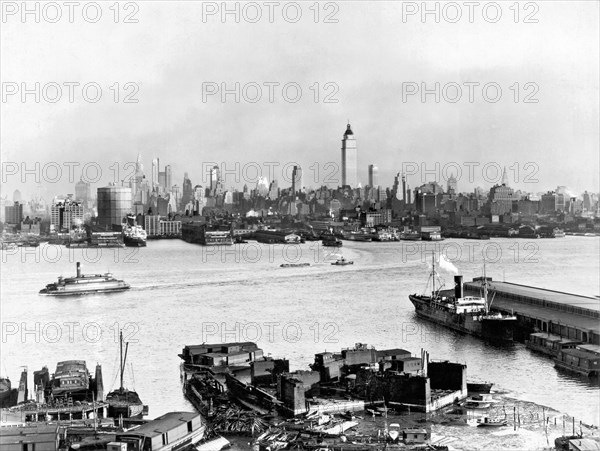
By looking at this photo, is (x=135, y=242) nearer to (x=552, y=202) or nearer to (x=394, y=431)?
(x=552, y=202)

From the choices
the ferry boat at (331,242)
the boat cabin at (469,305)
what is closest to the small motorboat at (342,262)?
the ferry boat at (331,242)

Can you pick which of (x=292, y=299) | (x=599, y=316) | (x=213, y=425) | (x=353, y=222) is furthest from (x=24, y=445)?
(x=353, y=222)

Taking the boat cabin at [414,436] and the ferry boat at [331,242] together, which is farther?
the ferry boat at [331,242]

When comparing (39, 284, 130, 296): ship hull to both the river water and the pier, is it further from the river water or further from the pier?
the pier

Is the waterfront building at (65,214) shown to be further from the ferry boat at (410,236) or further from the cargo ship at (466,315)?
the cargo ship at (466,315)

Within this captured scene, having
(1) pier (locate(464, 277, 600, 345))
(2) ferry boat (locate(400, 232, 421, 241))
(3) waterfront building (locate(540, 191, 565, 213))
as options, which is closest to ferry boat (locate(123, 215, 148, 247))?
(2) ferry boat (locate(400, 232, 421, 241))

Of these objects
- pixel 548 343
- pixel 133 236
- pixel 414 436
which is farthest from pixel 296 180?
pixel 414 436

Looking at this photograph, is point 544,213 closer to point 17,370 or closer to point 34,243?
point 34,243
